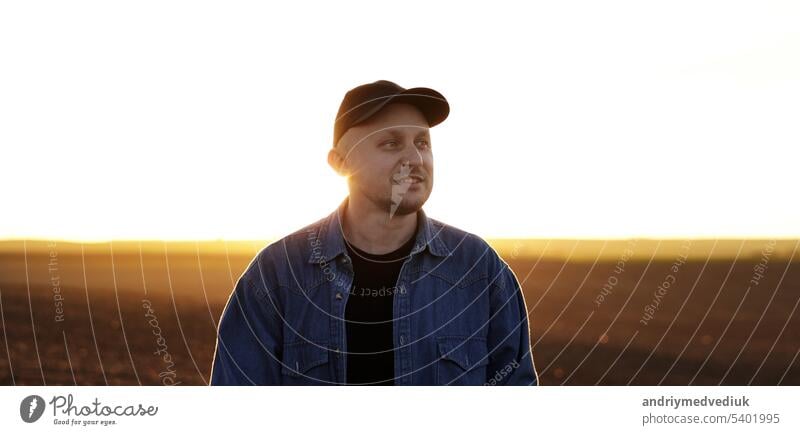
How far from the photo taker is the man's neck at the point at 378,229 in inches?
123

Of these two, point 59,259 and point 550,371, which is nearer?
point 59,259

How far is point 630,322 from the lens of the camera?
917 cm

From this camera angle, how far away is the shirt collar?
3.15 meters

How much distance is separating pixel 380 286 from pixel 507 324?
1.67ft

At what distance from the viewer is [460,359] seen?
317 centimetres

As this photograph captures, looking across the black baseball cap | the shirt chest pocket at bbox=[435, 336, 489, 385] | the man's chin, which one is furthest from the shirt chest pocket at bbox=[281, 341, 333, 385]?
the black baseball cap

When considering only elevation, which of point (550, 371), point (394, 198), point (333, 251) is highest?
point (394, 198)

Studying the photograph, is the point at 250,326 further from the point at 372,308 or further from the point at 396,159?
the point at 396,159

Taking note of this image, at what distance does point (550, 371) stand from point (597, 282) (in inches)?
269

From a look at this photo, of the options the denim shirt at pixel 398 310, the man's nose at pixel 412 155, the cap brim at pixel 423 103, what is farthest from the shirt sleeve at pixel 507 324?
the cap brim at pixel 423 103

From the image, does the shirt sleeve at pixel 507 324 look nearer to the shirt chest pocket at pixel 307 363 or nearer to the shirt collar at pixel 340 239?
the shirt collar at pixel 340 239

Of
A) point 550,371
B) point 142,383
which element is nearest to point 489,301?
point 142,383
